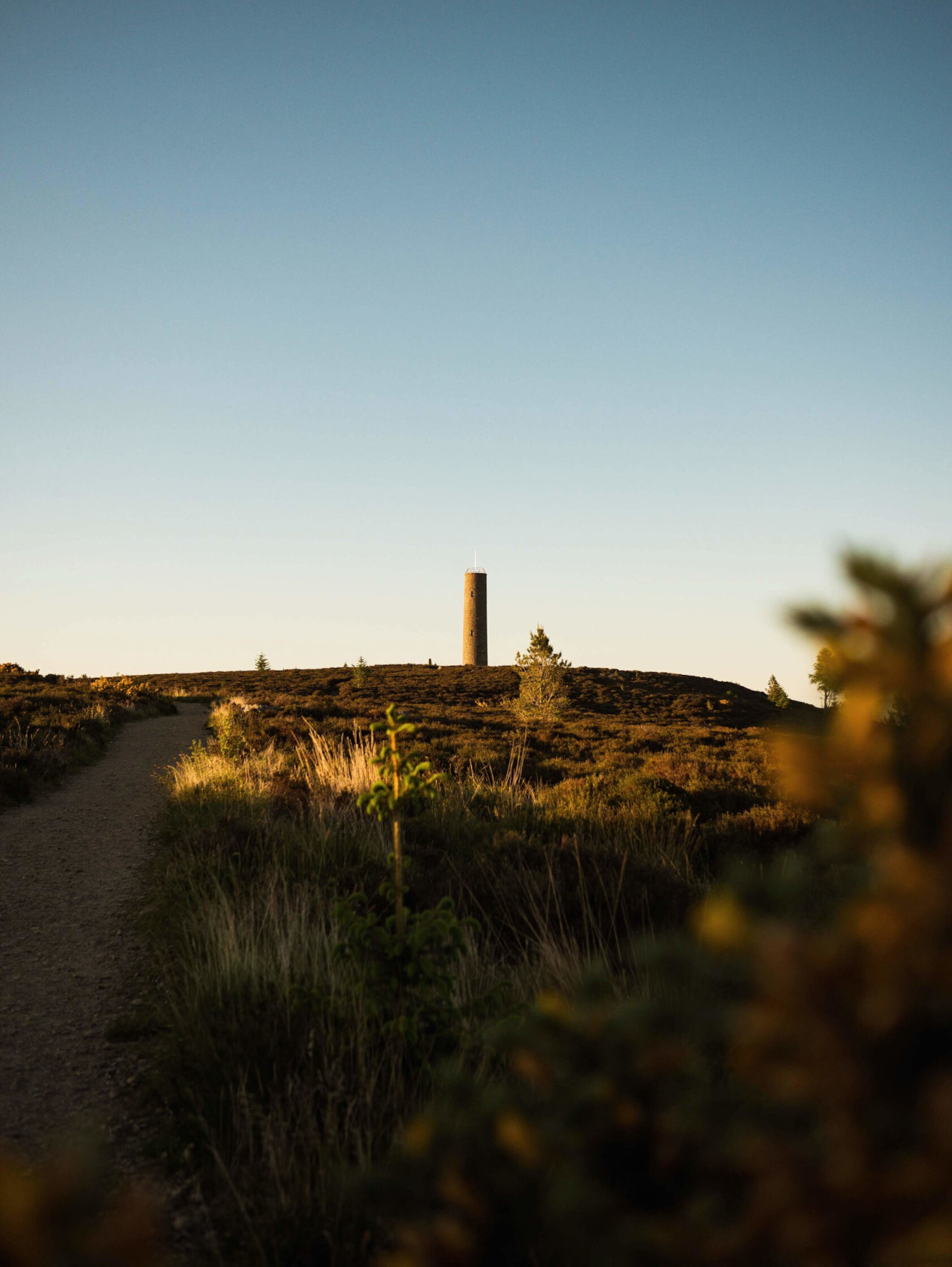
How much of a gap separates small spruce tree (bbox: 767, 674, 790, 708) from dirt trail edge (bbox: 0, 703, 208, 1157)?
46.1 meters

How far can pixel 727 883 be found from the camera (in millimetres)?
1015

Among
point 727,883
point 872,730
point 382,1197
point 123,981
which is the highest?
point 872,730

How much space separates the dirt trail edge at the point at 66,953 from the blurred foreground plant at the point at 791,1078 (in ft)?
7.71

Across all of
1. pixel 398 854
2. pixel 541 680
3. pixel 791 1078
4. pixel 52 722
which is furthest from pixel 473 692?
pixel 791 1078

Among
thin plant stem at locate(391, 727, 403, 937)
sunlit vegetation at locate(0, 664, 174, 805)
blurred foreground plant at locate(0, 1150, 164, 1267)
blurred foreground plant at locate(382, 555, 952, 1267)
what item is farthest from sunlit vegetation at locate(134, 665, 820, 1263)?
sunlit vegetation at locate(0, 664, 174, 805)

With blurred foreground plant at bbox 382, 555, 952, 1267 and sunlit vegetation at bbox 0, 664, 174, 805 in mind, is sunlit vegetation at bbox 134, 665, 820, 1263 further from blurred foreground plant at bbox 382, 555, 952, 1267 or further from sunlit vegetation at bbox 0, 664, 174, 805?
sunlit vegetation at bbox 0, 664, 174, 805

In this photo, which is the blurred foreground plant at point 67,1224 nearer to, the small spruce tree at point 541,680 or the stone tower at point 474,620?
the small spruce tree at point 541,680

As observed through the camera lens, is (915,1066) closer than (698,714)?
Yes

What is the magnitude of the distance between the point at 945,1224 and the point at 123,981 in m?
5.69

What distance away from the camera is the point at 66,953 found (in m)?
5.99

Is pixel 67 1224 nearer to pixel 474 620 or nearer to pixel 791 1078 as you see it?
pixel 791 1078

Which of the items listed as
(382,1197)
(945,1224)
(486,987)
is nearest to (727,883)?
(945,1224)

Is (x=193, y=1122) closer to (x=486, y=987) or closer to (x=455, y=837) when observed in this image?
(x=486, y=987)

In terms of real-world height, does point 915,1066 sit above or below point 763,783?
above
